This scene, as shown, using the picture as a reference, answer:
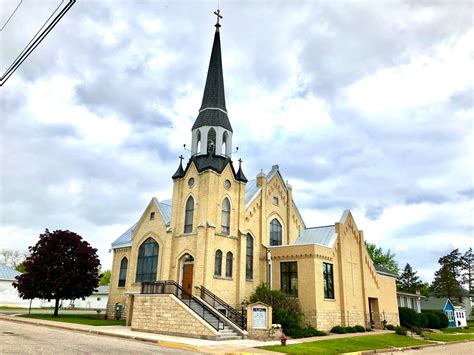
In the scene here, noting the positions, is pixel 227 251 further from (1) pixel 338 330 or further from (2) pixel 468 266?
(2) pixel 468 266

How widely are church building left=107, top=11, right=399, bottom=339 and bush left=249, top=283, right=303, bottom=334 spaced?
4.20ft

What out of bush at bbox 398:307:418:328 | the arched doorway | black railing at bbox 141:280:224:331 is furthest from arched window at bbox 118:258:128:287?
bush at bbox 398:307:418:328

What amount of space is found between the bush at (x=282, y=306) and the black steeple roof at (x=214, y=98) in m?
12.3

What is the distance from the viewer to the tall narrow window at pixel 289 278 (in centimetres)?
2773

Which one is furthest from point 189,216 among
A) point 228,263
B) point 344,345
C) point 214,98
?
point 344,345

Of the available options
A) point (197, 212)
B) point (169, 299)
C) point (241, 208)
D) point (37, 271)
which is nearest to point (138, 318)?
point (169, 299)

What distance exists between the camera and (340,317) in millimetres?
28031

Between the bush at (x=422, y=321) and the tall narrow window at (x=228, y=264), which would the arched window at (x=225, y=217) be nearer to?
the tall narrow window at (x=228, y=264)

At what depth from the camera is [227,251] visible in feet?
89.6

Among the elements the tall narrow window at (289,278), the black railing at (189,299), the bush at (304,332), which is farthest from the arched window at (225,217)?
the bush at (304,332)

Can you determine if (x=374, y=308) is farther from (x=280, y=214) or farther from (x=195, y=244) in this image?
(x=195, y=244)

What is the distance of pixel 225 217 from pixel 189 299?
6.92 m

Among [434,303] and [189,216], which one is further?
[434,303]

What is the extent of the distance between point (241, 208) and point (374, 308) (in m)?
14.1
